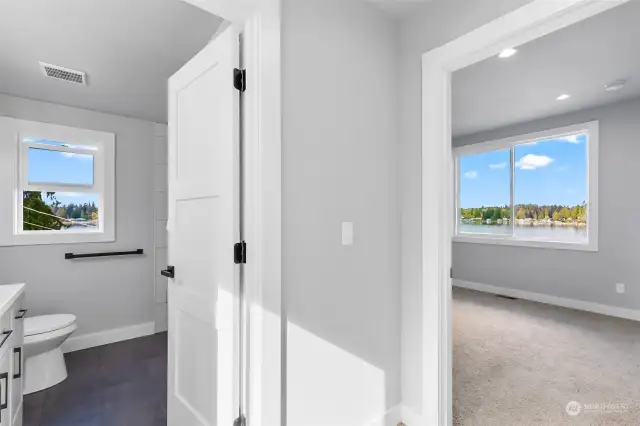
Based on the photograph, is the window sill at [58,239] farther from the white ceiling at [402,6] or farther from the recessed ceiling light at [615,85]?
the recessed ceiling light at [615,85]

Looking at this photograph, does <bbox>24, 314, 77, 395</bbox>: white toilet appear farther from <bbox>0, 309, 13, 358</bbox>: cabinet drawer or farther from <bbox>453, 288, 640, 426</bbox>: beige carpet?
<bbox>453, 288, 640, 426</bbox>: beige carpet

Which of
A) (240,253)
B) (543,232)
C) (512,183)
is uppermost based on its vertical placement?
(512,183)

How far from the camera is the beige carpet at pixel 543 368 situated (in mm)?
2082

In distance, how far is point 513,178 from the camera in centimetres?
513

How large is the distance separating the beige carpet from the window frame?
2.98 ft

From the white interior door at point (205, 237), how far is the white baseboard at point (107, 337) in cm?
201

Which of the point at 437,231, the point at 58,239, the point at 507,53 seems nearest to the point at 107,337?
the point at 58,239

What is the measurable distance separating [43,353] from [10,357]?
120cm

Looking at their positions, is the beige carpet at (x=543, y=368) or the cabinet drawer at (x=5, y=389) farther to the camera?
the beige carpet at (x=543, y=368)

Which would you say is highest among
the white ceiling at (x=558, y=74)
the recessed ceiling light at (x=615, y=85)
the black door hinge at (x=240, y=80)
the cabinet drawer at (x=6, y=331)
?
the white ceiling at (x=558, y=74)

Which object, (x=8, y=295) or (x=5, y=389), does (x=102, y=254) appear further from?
(x=5, y=389)

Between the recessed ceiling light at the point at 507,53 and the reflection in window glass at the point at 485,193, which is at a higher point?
the recessed ceiling light at the point at 507,53

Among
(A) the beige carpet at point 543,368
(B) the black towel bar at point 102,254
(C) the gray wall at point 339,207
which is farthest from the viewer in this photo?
(B) the black towel bar at point 102,254

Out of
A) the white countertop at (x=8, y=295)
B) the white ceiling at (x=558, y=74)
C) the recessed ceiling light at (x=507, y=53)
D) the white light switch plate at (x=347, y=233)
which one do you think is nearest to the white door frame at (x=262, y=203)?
the white light switch plate at (x=347, y=233)
